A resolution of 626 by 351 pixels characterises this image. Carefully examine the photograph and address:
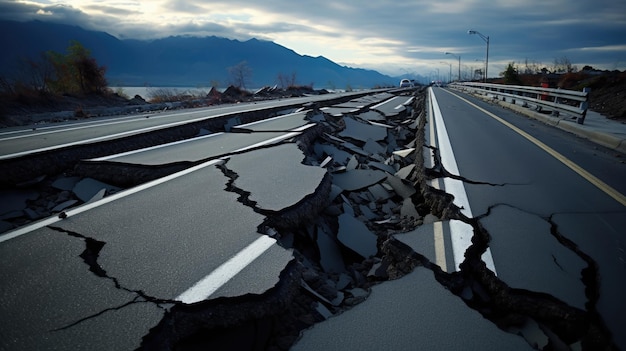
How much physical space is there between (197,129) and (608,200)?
324 inches

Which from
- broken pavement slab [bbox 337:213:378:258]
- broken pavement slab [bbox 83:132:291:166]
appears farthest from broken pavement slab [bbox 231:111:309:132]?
broken pavement slab [bbox 337:213:378:258]

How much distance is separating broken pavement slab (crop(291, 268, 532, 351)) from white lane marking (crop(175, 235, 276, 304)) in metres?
0.70

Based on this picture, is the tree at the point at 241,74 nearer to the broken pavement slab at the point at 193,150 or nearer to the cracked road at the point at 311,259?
the broken pavement slab at the point at 193,150

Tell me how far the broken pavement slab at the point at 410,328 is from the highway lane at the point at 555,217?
595 millimetres

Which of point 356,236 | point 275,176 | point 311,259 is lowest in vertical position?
point 311,259

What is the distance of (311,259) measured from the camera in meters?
3.56

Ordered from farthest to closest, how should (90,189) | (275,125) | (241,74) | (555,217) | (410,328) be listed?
(241,74), (275,125), (90,189), (555,217), (410,328)

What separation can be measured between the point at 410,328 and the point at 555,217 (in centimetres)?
263

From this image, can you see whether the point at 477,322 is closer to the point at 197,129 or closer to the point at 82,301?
the point at 82,301

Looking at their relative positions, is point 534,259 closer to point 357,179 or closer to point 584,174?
point 357,179

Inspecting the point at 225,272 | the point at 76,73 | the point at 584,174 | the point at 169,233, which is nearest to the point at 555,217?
the point at 584,174

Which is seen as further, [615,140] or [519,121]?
[519,121]

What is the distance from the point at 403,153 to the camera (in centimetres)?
762

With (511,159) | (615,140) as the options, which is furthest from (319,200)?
(615,140)
